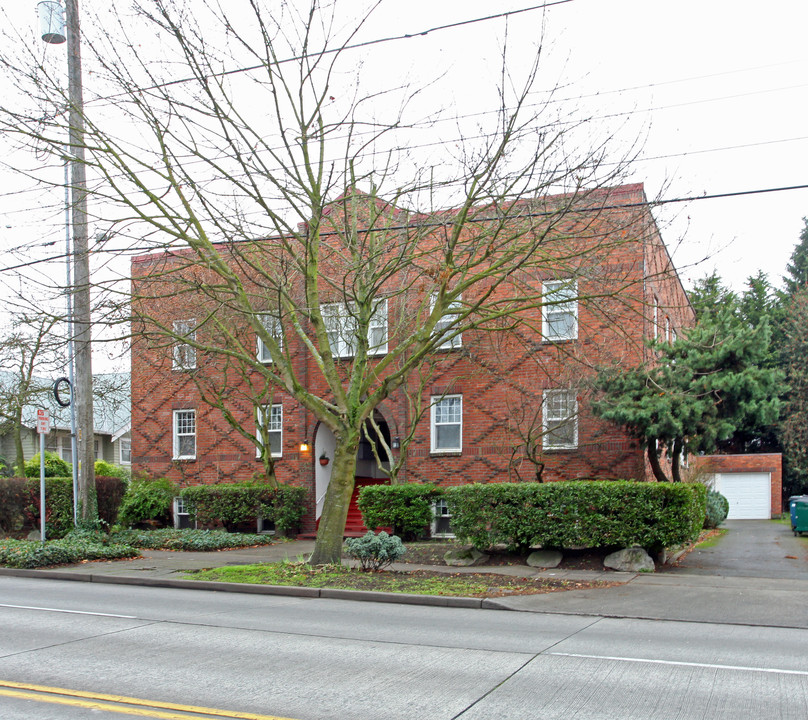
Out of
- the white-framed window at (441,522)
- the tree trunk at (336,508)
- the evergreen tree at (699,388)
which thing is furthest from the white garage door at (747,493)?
the tree trunk at (336,508)

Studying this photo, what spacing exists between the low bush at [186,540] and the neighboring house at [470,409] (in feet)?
10.1

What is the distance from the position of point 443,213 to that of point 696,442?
23.8 feet

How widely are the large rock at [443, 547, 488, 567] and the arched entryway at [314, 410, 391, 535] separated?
638 cm

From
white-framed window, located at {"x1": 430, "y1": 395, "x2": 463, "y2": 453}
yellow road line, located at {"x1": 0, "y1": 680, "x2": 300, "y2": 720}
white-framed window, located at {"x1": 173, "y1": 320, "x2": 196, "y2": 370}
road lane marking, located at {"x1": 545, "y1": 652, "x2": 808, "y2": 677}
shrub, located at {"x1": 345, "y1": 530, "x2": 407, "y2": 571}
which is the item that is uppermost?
white-framed window, located at {"x1": 173, "y1": 320, "x2": 196, "y2": 370}

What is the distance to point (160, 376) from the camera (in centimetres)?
2491

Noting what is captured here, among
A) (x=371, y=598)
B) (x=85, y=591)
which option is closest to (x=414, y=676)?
(x=371, y=598)

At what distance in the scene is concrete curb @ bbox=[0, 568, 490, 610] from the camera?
1132 cm

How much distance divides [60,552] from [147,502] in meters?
7.77

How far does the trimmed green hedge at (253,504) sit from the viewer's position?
21766mm

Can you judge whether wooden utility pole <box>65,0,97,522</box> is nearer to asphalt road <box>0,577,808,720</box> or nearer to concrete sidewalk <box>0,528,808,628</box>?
concrete sidewalk <box>0,528,808,628</box>

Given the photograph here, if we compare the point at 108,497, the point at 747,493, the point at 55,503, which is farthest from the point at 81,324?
the point at 747,493

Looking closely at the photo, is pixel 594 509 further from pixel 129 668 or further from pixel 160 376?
pixel 160 376

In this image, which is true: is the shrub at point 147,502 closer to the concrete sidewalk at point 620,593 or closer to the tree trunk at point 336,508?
the concrete sidewalk at point 620,593

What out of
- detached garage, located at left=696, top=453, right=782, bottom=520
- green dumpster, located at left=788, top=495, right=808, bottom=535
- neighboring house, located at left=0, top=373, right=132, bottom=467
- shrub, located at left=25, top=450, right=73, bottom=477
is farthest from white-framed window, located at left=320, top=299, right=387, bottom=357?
neighboring house, located at left=0, top=373, right=132, bottom=467
